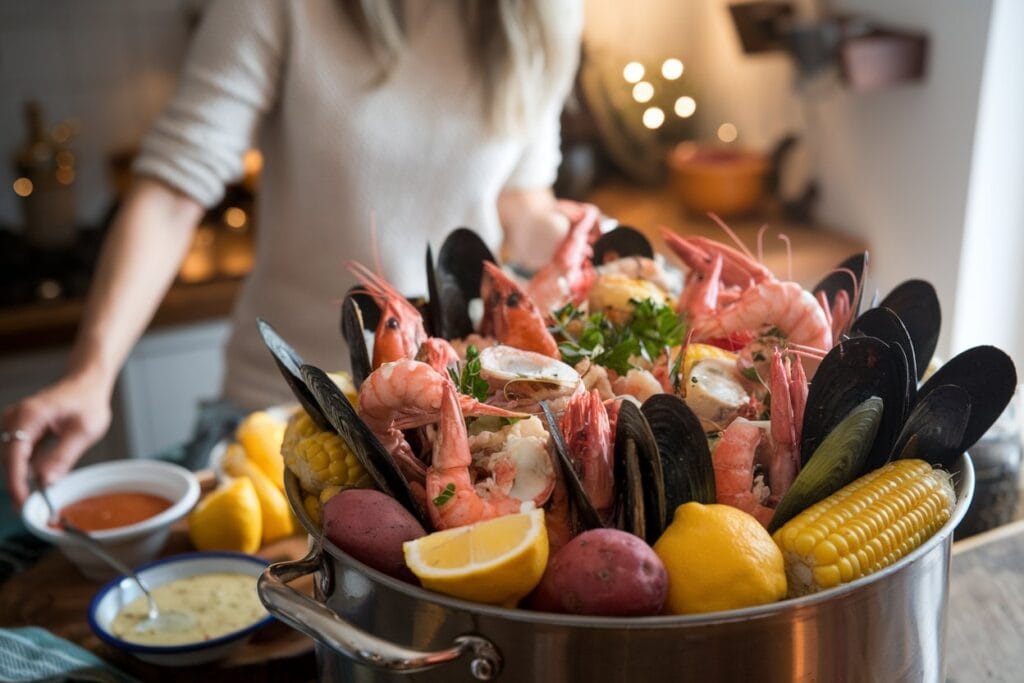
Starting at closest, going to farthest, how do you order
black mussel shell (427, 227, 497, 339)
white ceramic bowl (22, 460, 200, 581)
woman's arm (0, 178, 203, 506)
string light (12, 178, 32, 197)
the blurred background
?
black mussel shell (427, 227, 497, 339) < white ceramic bowl (22, 460, 200, 581) < woman's arm (0, 178, 203, 506) < the blurred background < string light (12, 178, 32, 197)

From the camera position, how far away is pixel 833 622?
0.56m

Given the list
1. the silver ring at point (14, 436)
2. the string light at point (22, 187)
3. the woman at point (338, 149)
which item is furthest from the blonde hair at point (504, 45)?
the string light at point (22, 187)

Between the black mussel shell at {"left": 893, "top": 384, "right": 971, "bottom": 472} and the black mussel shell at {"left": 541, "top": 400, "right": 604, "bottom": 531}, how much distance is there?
0.21m

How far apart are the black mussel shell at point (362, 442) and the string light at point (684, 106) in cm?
218

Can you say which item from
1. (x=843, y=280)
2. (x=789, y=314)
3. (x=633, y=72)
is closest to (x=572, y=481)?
(x=789, y=314)

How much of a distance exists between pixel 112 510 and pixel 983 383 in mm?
821

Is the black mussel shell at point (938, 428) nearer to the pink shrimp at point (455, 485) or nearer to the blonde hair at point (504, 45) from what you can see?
the pink shrimp at point (455, 485)

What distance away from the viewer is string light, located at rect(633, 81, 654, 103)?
2.66 meters

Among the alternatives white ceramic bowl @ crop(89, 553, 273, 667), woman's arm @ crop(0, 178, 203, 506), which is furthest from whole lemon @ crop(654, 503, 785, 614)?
woman's arm @ crop(0, 178, 203, 506)

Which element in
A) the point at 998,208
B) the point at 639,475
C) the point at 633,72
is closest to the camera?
the point at 639,475

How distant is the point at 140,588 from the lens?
97 cm

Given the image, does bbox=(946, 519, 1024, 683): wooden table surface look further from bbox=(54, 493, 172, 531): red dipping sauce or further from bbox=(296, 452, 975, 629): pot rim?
bbox=(54, 493, 172, 531): red dipping sauce

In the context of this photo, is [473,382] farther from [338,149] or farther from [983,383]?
[338,149]

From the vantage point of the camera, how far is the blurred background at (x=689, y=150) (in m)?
1.94
